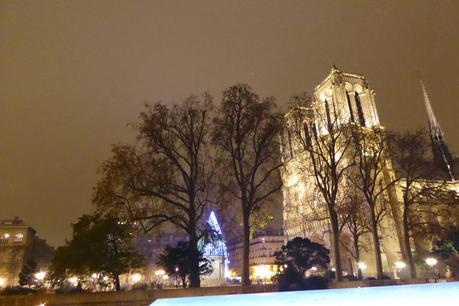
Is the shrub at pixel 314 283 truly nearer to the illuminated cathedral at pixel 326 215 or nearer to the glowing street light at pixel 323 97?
the illuminated cathedral at pixel 326 215

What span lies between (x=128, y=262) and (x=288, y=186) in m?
46.7

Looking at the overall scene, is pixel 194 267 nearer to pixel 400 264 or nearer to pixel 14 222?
pixel 400 264

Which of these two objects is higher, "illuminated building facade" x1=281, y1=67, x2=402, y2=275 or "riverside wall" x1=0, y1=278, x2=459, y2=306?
A: "illuminated building facade" x1=281, y1=67, x2=402, y2=275

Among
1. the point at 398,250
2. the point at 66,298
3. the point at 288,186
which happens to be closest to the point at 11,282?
the point at 288,186

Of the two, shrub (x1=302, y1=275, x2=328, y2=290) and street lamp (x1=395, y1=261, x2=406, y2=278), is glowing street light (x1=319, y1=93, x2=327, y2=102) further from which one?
shrub (x1=302, y1=275, x2=328, y2=290)

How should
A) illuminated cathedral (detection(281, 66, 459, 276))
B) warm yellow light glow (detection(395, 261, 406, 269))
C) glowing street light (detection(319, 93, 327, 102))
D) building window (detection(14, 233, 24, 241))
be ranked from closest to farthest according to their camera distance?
warm yellow light glow (detection(395, 261, 406, 269))
illuminated cathedral (detection(281, 66, 459, 276))
glowing street light (detection(319, 93, 327, 102))
building window (detection(14, 233, 24, 241))

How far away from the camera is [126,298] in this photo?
20891mm

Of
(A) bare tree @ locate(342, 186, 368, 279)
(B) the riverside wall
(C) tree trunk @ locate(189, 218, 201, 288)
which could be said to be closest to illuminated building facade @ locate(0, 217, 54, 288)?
(B) the riverside wall

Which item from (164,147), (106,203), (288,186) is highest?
(288,186)

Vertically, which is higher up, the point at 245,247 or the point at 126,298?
the point at 245,247

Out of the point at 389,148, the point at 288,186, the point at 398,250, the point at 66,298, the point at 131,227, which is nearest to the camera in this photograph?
the point at 66,298

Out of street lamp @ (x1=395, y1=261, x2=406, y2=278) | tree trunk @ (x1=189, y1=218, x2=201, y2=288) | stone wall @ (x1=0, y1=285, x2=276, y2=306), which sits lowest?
stone wall @ (x1=0, y1=285, x2=276, y2=306)

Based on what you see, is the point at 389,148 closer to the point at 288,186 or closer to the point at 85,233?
the point at 85,233

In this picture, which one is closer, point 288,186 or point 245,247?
point 245,247
